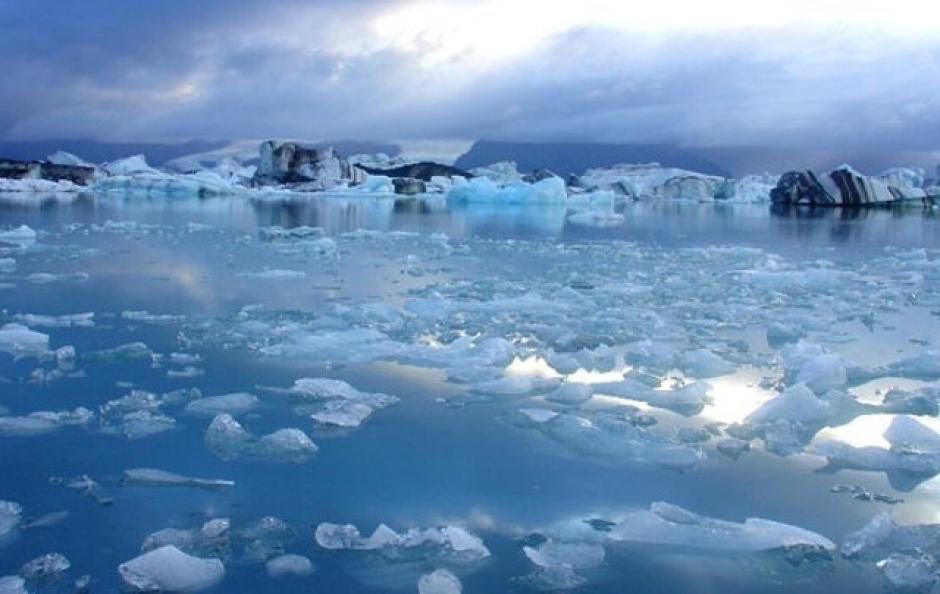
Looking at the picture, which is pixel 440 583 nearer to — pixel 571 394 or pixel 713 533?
pixel 713 533

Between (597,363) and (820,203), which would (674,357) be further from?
(820,203)

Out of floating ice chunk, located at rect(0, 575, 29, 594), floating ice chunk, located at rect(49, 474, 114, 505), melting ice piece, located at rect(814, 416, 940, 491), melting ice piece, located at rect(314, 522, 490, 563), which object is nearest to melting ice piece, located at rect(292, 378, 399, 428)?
floating ice chunk, located at rect(49, 474, 114, 505)

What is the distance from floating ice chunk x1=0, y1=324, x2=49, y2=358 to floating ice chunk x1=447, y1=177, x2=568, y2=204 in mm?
34928

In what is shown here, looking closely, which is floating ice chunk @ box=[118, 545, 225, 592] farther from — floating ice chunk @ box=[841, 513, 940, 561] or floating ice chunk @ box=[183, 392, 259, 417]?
floating ice chunk @ box=[841, 513, 940, 561]

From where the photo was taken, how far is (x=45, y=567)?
253cm

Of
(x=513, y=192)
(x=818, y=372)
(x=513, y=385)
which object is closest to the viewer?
(x=513, y=385)

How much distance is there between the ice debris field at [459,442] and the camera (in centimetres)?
269

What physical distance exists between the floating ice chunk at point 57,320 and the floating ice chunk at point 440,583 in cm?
438

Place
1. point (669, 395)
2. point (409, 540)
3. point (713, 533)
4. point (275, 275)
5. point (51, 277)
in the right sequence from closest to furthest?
point (409, 540) < point (713, 533) < point (669, 395) < point (51, 277) < point (275, 275)

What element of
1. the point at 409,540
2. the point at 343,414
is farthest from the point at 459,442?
the point at 409,540

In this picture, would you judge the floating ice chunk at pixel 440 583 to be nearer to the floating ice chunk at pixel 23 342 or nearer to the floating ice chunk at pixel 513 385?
the floating ice chunk at pixel 513 385

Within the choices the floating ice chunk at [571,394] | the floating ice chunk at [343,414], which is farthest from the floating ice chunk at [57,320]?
the floating ice chunk at [571,394]

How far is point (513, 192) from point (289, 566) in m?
38.5

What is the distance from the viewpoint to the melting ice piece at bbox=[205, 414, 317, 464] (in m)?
3.56
